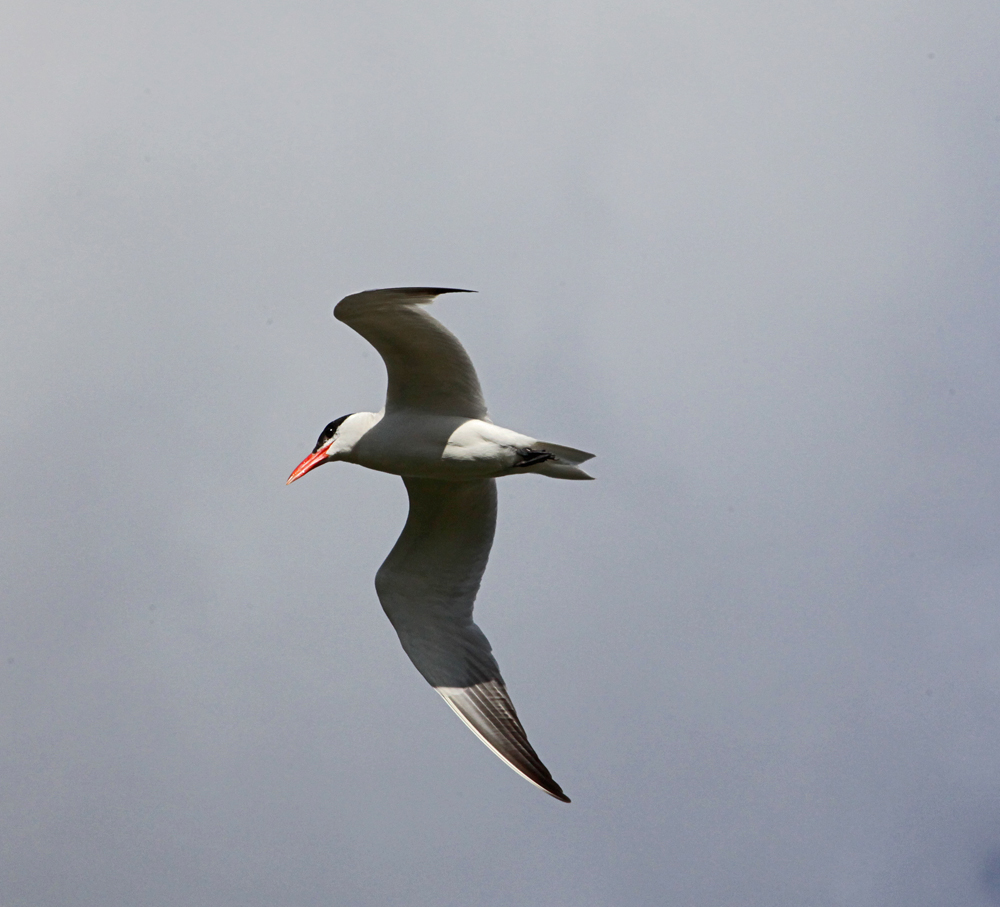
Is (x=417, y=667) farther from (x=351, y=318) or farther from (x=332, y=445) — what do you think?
(x=351, y=318)

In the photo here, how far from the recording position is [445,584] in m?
11.0

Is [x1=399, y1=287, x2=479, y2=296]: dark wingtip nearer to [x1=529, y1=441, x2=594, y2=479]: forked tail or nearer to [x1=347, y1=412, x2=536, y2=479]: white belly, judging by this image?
[x1=347, y1=412, x2=536, y2=479]: white belly

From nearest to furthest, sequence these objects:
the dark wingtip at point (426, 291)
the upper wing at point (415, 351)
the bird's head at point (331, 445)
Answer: the dark wingtip at point (426, 291) < the upper wing at point (415, 351) < the bird's head at point (331, 445)

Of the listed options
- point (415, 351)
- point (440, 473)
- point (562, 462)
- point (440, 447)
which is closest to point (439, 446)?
point (440, 447)

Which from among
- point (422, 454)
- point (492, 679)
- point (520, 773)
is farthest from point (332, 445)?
point (520, 773)

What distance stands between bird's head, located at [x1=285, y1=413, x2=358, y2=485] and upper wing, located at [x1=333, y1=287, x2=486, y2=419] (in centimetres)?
49

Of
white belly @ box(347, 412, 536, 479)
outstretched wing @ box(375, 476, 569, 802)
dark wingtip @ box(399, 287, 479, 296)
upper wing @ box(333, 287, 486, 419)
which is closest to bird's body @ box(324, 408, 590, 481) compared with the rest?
white belly @ box(347, 412, 536, 479)

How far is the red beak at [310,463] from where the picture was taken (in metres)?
10.6

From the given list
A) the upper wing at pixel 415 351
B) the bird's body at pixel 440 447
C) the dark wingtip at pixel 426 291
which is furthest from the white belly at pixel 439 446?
the dark wingtip at pixel 426 291

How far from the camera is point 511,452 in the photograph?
32.0 ft

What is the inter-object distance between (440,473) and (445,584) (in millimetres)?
1416

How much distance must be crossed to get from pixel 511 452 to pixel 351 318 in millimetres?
1840

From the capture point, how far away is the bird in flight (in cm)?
959

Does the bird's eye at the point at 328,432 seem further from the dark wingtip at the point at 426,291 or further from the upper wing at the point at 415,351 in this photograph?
the dark wingtip at the point at 426,291
